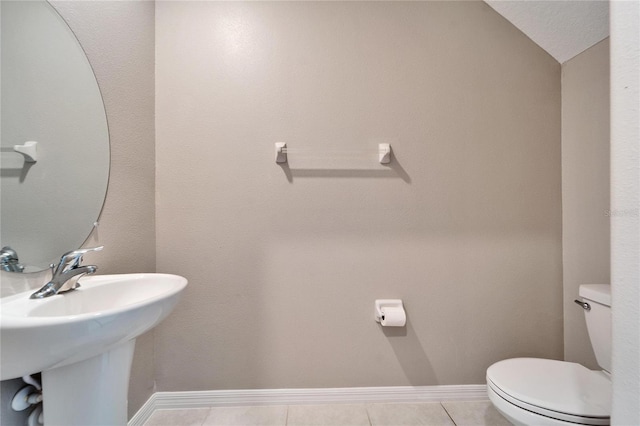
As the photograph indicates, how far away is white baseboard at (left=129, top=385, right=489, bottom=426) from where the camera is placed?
1370mm

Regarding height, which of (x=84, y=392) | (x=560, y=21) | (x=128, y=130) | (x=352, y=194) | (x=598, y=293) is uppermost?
(x=560, y=21)

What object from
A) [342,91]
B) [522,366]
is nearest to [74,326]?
[342,91]

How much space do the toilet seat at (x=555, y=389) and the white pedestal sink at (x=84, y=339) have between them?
1269 millimetres

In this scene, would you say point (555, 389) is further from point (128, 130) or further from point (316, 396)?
point (128, 130)

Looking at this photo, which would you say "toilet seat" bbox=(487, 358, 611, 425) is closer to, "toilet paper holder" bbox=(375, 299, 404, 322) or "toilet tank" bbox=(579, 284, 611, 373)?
"toilet tank" bbox=(579, 284, 611, 373)

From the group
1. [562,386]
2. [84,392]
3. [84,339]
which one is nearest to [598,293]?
[562,386]

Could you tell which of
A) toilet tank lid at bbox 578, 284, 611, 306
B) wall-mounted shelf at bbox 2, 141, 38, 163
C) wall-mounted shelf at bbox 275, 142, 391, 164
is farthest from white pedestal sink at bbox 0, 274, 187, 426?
toilet tank lid at bbox 578, 284, 611, 306

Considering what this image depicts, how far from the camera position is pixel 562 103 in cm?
143

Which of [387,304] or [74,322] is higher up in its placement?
[74,322]

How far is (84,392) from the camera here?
794 millimetres

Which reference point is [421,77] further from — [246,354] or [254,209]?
[246,354]

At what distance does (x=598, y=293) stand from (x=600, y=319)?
4.2 inches

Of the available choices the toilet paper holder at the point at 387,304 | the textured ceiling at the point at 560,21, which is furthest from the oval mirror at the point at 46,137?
the textured ceiling at the point at 560,21

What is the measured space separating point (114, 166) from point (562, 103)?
7.46 feet
